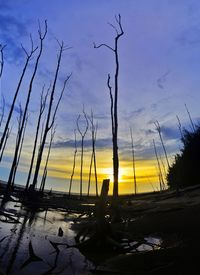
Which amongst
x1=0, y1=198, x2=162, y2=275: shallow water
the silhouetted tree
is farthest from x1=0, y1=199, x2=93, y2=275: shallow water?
the silhouetted tree

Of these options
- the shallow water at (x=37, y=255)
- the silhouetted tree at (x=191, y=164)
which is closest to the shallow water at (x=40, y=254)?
the shallow water at (x=37, y=255)

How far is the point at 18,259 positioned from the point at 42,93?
21.5m

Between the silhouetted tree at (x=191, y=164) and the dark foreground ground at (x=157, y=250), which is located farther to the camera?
the silhouetted tree at (x=191, y=164)

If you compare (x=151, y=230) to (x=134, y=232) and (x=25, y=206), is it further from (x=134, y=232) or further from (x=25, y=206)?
(x=25, y=206)

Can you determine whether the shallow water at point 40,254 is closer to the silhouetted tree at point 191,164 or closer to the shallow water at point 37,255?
the shallow water at point 37,255

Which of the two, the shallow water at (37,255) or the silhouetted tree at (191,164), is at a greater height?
the silhouetted tree at (191,164)

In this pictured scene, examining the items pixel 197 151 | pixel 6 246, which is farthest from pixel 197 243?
pixel 197 151

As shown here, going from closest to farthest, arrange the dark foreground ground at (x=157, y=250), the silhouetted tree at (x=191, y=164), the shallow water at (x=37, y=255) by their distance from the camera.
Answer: the dark foreground ground at (x=157, y=250), the shallow water at (x=37, y=255), the silhouetted tree at (x=191, y=164)

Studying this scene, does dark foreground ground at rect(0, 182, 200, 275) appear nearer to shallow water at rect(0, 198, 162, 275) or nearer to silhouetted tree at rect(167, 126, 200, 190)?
shallow water at rect(0, 198, 162, 275)

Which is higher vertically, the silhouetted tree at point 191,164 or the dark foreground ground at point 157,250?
the silhouetted tree at point 191,164

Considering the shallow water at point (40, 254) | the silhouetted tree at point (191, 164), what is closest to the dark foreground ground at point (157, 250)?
the shallow water at point (40, 254)

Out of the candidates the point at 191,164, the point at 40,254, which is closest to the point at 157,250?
the point at 40,254

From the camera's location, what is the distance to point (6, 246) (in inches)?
332

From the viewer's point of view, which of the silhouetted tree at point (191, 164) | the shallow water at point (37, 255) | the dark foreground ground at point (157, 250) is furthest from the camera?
the silhouetted tree at point (191, 164)
